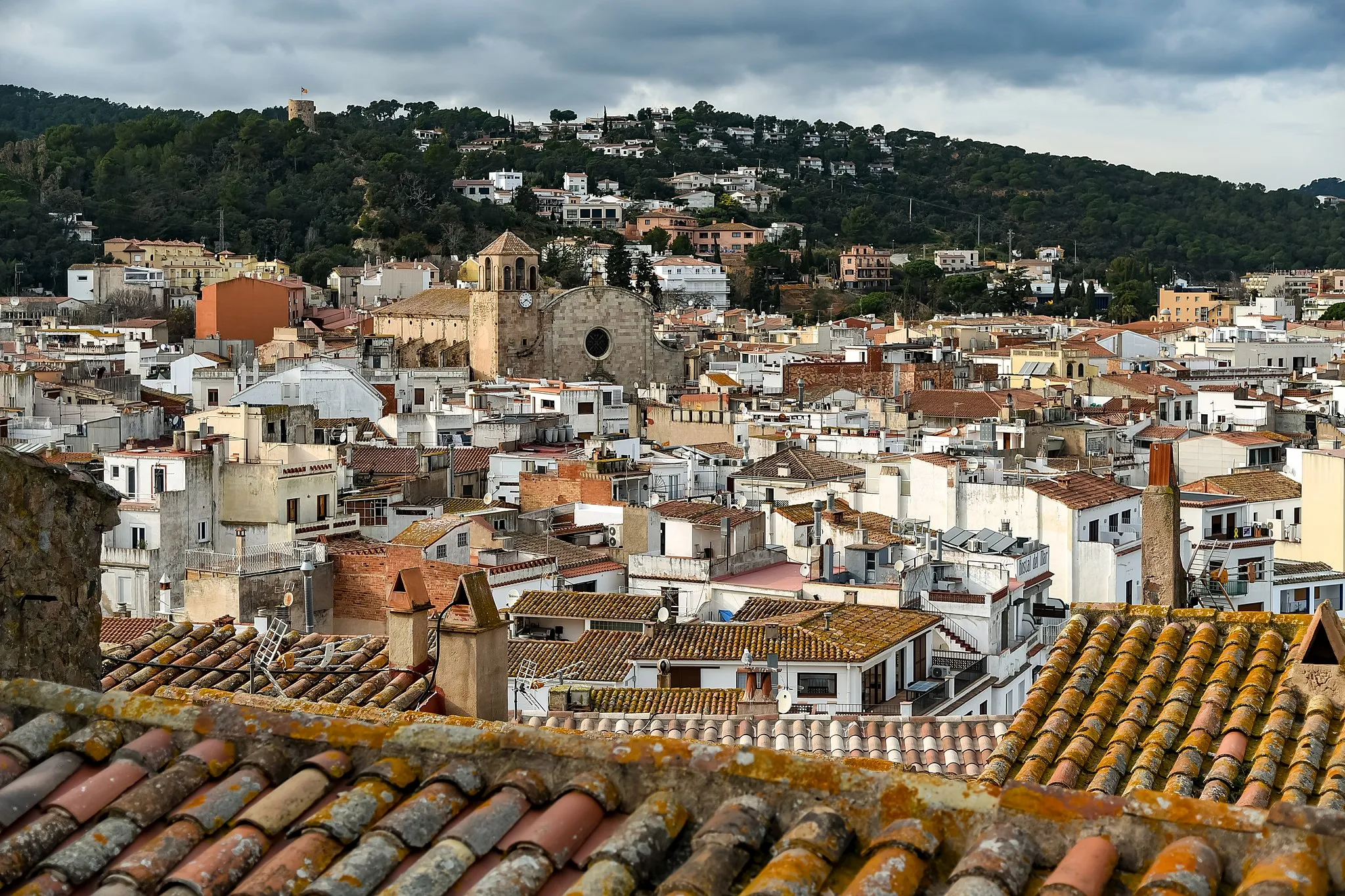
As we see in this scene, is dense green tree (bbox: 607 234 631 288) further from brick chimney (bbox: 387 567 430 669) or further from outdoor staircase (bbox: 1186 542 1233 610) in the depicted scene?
brick chimney (bbox: 387 567 430 669)

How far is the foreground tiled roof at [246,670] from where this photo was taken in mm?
8312

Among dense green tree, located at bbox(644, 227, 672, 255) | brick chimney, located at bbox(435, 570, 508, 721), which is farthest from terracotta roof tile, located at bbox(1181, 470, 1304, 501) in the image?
dense green tree, located at bbox(644, 227, 672, 255)

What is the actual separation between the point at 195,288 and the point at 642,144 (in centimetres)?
8435

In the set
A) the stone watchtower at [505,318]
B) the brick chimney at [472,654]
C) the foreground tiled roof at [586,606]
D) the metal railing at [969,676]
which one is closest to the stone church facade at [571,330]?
the stone watchtower at [505,318]

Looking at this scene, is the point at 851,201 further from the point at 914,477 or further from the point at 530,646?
the point at 530,646

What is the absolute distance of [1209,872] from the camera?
313 centimetres

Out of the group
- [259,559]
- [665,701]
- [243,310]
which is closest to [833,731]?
[665,701]

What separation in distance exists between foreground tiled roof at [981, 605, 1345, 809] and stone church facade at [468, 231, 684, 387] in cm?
5977

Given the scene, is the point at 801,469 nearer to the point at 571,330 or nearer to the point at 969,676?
the point at 969,676

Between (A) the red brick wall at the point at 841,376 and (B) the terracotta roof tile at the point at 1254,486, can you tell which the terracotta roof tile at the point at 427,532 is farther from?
(A) the red brick wall at the point at 841,376

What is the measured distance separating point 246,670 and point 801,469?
24545 mm

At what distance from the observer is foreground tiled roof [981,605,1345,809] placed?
205 inches

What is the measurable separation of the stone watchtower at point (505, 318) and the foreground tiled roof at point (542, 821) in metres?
61.0

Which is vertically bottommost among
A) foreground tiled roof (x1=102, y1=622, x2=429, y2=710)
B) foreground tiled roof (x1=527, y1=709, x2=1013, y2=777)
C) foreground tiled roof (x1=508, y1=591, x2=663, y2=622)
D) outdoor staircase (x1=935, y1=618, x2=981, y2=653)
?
outdoor staircase (x1=935, y1=618, x2=981, y2=653)
